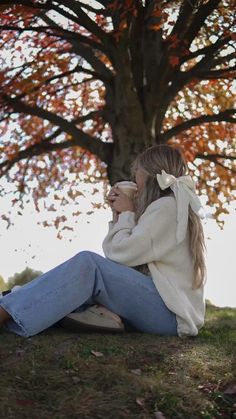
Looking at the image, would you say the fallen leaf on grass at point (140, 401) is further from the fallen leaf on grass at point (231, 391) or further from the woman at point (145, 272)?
the woman at point (145, 272)

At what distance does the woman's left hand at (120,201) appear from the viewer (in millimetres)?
5902

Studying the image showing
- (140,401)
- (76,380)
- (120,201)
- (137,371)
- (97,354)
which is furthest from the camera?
(120,201)

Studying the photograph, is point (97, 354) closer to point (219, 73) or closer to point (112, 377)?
point (112, 377)

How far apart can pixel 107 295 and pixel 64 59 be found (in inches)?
330

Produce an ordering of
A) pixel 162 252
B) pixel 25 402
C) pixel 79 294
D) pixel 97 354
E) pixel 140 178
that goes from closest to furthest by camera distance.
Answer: pixel 25 402 → pixel 97 354 → pixel 79 294 → pixel 162 252 → pixel 140 178

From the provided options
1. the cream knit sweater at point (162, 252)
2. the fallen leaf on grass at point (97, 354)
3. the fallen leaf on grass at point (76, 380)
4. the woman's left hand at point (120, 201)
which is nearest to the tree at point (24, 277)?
the woman's left hand at point (120, 201)

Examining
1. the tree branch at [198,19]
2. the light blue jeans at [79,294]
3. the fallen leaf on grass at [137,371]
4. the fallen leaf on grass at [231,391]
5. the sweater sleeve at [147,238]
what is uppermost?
the tree branch at [198,19]

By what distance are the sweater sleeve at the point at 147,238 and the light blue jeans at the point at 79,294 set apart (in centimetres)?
10

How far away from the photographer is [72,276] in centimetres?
534

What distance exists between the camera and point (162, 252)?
18.1 ft

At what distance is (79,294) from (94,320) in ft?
0.94

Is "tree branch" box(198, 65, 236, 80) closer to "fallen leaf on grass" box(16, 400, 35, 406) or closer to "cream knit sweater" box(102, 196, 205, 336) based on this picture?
"cream knit sweater" box(102, 196, 205, 336)

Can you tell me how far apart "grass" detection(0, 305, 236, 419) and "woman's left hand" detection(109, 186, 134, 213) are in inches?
41.3

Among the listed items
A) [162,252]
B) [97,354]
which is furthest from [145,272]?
[97,354]
